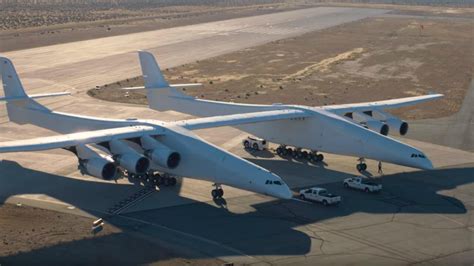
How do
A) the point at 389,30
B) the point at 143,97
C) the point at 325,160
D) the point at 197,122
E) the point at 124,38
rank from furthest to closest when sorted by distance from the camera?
the point at 389,30 → the point at 124,38 → the point at 143,97 → the point at 325,160 → the point at 197,122

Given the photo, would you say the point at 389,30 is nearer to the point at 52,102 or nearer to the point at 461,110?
the point at 461,110

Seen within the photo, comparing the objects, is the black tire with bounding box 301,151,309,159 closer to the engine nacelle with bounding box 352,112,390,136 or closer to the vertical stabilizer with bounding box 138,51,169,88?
the engine nacelle with bounding box 352,112,390,136

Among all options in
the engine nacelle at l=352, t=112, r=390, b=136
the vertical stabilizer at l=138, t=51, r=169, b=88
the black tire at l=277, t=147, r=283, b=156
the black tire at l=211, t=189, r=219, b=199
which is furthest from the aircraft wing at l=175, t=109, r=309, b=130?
the vertical stabilizer at l=138, t=51, r=169, b=88

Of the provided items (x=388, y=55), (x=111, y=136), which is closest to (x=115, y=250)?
(x=111, y=136)

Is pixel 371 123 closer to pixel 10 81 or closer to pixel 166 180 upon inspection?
pixel 166 180

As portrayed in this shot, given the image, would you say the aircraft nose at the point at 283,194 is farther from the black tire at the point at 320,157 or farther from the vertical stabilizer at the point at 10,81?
the vertical stabilizer at the point at 10,81

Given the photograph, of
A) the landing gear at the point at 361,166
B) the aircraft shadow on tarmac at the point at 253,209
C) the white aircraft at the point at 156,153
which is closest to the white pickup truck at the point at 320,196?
the aircraft shadow on tarmac at the point at 253,209
